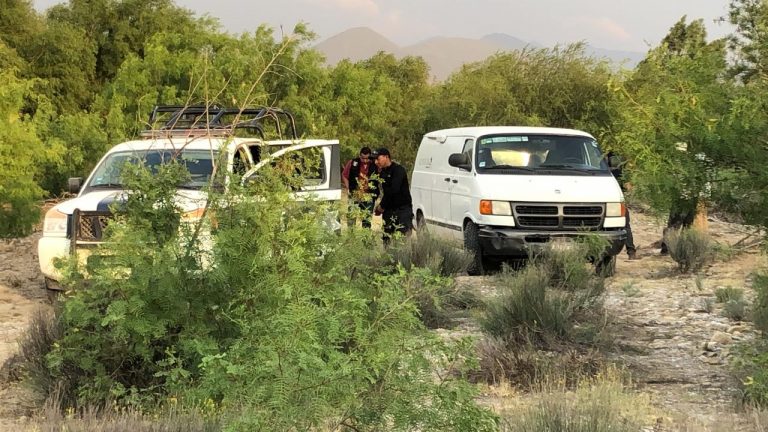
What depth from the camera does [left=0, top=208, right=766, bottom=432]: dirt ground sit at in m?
6.11

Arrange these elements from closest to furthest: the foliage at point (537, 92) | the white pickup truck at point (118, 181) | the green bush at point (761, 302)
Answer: the green bush at point (761, 302)
the white pickup truck at point (118, 181)
the foliage at point (537, 92)

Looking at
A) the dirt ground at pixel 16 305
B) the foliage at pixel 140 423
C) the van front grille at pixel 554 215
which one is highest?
the van front grille at pixel 554 215

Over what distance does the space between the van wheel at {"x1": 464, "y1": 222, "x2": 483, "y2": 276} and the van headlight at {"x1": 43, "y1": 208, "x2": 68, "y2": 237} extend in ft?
17.7

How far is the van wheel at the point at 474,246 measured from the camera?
1262cm

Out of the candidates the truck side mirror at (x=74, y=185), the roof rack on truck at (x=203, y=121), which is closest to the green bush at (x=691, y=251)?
the roof rack on truck at (x=203, y=121)

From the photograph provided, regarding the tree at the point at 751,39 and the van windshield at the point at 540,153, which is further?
the van windshield at the point at 540,153

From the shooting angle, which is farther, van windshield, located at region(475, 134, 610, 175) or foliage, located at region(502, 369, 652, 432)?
van windshield, located at region(475, 134, 610, 175)

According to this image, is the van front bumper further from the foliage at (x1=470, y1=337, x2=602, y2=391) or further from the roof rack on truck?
the foliage at (x1=470, y1=337, x2=602, y2=391)

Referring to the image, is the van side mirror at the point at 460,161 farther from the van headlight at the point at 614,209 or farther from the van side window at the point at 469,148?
the van headlight at the point at 614,209

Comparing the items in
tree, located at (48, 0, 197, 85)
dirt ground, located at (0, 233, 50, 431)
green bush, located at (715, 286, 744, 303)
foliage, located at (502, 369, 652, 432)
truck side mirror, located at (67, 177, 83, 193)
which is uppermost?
tree, located at (48, 0, 197, 85)

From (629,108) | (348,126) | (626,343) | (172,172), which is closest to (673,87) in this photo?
(629,108)

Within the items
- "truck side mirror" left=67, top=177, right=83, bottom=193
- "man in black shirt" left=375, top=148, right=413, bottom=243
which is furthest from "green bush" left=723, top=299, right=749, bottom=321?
"truck side mirror" left=67, top=177, right=83, bottom=193

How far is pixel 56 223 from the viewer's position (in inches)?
385

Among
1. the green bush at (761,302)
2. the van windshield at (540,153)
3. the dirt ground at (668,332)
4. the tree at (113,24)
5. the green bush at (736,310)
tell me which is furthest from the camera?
the tree at (113,24)
